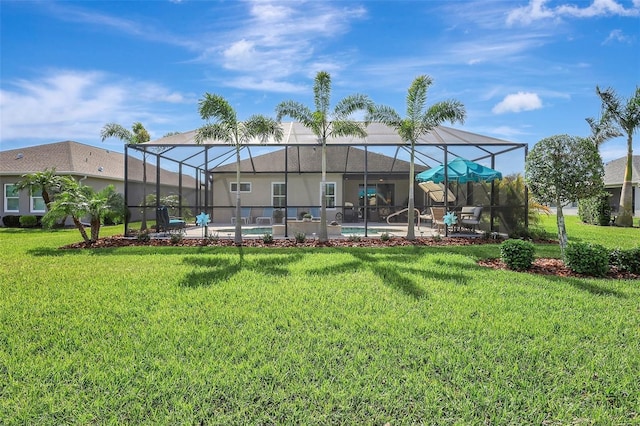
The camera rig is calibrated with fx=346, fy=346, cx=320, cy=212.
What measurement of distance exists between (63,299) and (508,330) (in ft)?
18.5

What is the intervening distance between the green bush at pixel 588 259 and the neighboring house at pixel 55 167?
17.2 meters

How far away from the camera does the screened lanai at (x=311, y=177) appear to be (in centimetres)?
1177

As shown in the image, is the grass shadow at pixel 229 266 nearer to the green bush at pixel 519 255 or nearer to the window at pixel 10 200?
the green bush at pixel 519 255

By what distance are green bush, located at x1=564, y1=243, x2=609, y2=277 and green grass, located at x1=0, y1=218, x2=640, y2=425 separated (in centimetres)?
57

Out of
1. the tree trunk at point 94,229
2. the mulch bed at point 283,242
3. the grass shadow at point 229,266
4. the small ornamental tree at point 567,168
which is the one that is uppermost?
the small ornamental tree at point 567,168

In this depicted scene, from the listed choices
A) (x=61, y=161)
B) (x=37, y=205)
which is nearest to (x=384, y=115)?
(x=61, y=161)

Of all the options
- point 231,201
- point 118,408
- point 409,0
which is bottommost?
point 118,408

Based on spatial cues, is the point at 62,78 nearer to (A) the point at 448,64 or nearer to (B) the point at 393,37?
(B) the point at 393,37

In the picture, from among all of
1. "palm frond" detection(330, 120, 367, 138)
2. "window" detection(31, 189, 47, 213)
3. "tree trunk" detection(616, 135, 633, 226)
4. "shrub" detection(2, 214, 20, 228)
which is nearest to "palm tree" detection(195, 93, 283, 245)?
"palm frond" detection(330, 120, 367, 138)

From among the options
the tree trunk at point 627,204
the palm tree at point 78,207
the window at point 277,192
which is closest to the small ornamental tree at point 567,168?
the palm tree at point 78,207

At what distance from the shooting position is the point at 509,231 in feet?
38.8

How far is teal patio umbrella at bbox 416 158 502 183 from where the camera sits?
10.8 m

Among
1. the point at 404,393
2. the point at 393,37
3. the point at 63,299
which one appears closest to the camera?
the point at 404,393

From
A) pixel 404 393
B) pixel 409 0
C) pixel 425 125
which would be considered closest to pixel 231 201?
pixel 425 125
